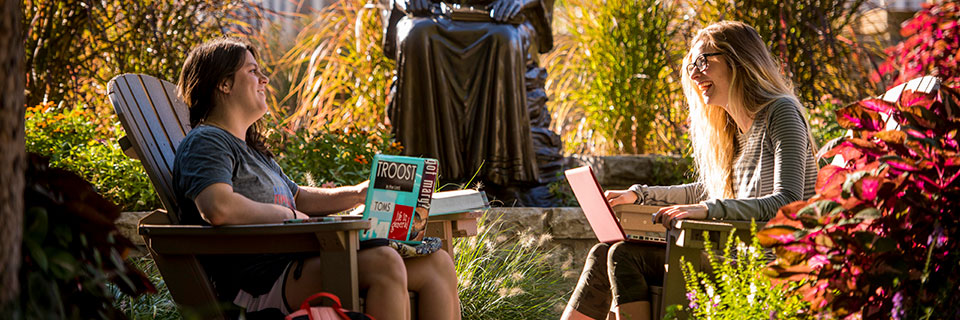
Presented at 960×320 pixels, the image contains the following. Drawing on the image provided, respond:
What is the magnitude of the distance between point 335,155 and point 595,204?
7.61ft

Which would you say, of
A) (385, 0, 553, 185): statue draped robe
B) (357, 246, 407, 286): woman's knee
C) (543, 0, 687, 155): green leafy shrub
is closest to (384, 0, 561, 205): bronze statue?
(385, 0, 553, 185): statue draped robe

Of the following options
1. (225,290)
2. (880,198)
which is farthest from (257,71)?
(880,198)

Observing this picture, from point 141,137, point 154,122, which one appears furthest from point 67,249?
point 154,122

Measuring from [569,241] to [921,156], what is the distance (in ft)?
8.43

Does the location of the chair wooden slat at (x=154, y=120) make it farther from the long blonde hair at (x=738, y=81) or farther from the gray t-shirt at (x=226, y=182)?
the long blonde hair at (x=738, y=81)

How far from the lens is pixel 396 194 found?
2096 mm

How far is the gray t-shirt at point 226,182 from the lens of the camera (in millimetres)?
2033

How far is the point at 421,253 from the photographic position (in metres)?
2.22

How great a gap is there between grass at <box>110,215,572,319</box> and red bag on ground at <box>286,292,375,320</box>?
3.83 feet

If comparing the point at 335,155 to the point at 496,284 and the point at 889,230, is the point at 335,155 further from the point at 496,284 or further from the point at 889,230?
the point at 889,230

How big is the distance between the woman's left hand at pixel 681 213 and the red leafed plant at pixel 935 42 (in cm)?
369

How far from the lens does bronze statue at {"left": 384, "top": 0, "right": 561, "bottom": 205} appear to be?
4355 mm

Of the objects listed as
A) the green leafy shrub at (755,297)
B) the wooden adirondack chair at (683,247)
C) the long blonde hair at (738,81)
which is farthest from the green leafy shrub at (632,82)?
the green leafy shrub at (755,297)

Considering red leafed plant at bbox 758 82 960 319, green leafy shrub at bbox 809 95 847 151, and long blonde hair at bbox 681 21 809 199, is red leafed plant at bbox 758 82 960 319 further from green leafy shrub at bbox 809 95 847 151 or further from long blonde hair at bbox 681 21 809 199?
green leafy shrub at bbox 809 95 847 151
